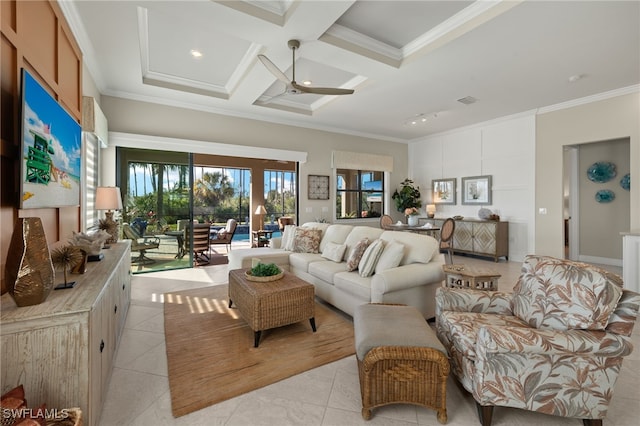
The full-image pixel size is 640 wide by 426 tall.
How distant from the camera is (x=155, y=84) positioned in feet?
14.8

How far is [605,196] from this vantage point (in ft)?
18.8

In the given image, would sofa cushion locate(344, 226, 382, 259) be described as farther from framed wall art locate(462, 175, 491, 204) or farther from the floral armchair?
framed wall art locate(462, 175, 491, 204)

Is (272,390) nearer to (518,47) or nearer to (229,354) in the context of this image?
(229,354)

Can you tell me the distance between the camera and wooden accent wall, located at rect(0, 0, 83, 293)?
1.67 metres

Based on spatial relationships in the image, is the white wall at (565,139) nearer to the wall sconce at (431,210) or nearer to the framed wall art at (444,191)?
the framed wall art at (444,191)

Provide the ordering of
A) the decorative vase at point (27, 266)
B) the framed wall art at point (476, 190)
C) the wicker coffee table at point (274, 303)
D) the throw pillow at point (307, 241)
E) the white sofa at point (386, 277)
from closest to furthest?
the decorative vase at point (27, 266) < the wicker coffee table at point (274, 303) < the white sofa at point (386, 277) < the throw pillow at point (307, 241) < the framed wall art at point (476, 190)

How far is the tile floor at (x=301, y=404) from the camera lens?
168 centimetres

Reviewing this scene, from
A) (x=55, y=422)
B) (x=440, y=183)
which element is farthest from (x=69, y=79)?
(x=440, y=183)

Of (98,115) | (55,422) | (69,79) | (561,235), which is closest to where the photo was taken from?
(55,422)

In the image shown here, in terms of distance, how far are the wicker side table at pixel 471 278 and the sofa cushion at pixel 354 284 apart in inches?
31.1

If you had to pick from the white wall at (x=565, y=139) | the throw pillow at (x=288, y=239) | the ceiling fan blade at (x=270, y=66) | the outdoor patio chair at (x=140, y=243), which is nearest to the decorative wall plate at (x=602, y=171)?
the white wall at (x=565, y=139)

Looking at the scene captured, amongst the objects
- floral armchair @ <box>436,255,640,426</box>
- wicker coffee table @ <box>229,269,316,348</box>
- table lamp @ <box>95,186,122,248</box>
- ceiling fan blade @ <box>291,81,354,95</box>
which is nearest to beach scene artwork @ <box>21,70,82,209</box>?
table lamp @ <box>95,186,122,248</box>

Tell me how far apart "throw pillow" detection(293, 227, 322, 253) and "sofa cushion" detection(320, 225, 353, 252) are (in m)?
0.09

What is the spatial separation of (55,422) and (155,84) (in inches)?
180
